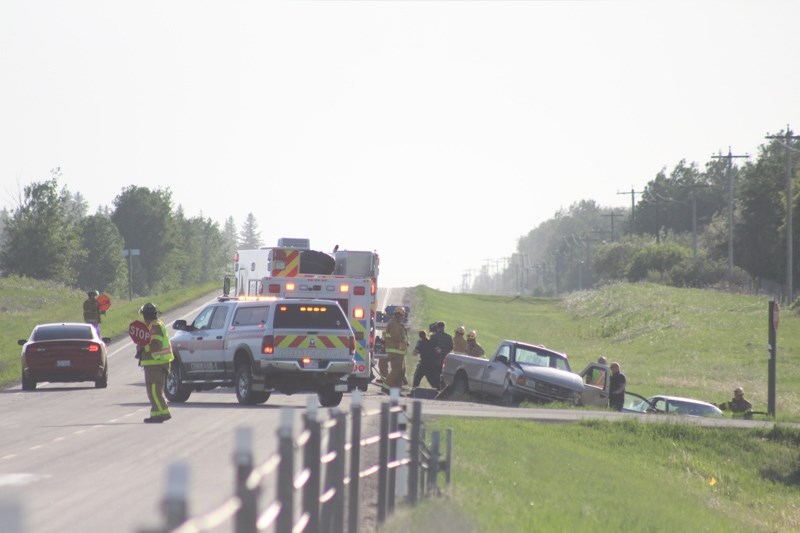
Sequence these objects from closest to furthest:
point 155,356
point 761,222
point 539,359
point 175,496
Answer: point 175,496, point 155,356, point 539,359, point 761,222

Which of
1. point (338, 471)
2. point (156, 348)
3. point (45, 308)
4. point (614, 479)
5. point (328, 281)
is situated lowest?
point (614, 479)

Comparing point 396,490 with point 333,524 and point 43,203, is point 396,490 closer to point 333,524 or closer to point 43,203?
point 333,524

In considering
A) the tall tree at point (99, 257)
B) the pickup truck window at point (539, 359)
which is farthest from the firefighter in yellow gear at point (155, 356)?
the tall tree at point (99, 257)

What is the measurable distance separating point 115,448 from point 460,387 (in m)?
15.2

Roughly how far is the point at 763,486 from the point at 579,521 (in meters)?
10.9

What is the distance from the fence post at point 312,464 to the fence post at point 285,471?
1.10 m

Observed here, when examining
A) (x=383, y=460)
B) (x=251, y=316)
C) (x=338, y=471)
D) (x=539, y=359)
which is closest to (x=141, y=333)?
(x=251, y=316)

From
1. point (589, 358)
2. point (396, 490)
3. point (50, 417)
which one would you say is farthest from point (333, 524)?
point (589, 358)

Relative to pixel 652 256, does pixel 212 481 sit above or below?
below

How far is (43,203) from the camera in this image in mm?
137625

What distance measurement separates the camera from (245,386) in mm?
27578

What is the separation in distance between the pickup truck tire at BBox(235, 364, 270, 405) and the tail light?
59cm

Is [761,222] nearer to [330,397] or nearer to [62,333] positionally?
[62,333]

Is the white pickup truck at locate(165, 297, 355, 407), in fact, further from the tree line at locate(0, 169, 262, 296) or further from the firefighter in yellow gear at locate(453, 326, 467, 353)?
the tree line at locate(0, 169, 262, 296)
